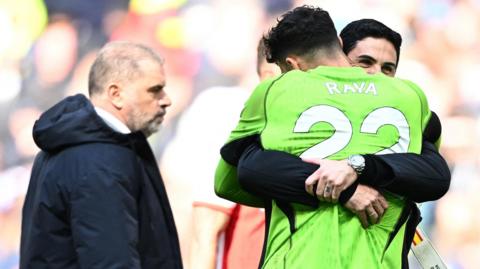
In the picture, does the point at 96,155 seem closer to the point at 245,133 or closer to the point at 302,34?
the point at 245,133

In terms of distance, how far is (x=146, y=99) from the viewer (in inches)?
149

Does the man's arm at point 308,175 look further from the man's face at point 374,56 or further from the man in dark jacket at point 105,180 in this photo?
the man's face at point 374,56

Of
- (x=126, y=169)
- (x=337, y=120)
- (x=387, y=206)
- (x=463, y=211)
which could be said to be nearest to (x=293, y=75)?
(x=337, y=120)

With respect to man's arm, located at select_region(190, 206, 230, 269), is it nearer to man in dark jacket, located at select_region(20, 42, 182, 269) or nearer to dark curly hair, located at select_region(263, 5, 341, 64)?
man in dark jacket, located at select_region(20, 42, 182, 269)

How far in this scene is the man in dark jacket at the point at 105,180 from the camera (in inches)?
134

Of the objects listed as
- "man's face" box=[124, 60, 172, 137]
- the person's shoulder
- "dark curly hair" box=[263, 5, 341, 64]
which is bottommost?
the person's shoulder

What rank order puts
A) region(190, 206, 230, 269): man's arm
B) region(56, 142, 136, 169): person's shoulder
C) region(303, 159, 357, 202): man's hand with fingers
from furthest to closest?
region(190, 206, 230, 269): man's arm
region(56, 142, 136, 169): person's shoulder
region(303, 159, 357, 202): man's hand with fingers

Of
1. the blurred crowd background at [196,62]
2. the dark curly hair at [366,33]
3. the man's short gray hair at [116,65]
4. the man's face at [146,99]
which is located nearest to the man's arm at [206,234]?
the man's face at [146,99]

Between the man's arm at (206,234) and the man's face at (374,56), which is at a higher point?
the man's face at (374,56)

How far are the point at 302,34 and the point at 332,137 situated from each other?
329 millimetres

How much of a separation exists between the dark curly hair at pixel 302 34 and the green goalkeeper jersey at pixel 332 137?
111mm

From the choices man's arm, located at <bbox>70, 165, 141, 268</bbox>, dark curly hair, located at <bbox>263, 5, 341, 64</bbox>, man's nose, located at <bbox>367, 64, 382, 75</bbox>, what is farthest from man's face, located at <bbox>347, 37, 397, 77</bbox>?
man's arm, located at <bbox>70, 165, 141, 268</bbox>

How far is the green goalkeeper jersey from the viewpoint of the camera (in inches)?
116

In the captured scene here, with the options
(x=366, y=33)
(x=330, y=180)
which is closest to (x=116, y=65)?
(x=366, y=33)
